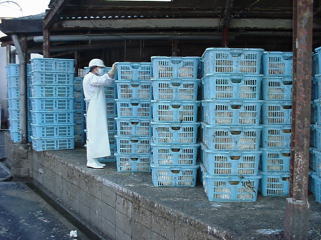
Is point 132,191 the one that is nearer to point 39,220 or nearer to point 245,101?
point 245,101

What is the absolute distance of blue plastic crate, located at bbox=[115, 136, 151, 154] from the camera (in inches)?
270

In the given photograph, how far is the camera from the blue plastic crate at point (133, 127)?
6.83 meters

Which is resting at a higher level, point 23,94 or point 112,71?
point 112,71

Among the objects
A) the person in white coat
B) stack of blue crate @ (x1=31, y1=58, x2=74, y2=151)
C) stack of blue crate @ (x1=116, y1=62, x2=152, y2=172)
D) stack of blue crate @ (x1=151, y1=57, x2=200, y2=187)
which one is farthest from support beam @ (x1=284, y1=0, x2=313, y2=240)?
stack of blue crate @ (x1=31, y1=58, x2=74, y2=151)

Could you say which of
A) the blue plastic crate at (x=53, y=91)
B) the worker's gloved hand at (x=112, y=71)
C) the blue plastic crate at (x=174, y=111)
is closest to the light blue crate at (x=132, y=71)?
the worker's gloved hand at (x=112, y=71)

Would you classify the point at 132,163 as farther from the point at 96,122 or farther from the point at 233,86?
the point at 233,86

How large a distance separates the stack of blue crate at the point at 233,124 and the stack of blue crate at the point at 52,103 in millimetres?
5140

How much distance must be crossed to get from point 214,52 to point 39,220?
4.53 meters

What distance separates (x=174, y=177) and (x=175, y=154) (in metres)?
0.34

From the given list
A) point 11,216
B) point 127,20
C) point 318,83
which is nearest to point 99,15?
point 127,20

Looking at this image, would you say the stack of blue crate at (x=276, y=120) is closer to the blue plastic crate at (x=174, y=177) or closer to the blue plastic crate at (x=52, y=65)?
the blue plastic crate at (x=174, y=177)

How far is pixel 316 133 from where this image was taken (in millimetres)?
5172

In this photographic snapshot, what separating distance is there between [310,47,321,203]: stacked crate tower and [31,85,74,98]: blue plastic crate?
5.83 metres

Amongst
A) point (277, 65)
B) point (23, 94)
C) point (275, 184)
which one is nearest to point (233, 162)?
point (275, 184)
